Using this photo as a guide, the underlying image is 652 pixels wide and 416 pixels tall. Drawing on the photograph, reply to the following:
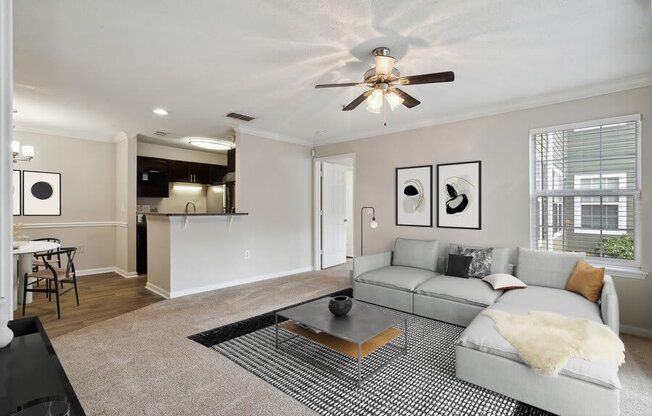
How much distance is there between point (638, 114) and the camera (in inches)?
124

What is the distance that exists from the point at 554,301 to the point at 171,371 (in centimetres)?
327

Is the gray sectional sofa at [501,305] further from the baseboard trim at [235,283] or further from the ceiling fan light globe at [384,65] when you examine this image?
the ceiling fan light globe at [384,65]

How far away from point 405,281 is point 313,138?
3204 millimetres

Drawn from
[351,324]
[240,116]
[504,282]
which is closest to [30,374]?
[351,324]

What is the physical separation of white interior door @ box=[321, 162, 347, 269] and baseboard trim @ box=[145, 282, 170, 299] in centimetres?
287

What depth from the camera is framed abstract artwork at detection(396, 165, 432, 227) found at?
4.63 metres

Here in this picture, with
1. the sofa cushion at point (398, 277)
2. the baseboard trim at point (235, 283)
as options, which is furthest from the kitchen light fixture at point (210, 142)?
the sofa cushion at point (398, 277)

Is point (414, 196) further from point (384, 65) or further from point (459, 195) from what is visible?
point (384, 65)

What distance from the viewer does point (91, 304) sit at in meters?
4.07

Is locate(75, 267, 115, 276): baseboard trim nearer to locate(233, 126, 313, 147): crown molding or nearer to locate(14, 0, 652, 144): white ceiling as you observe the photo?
locate(14, 0, 652, 144): white ceiling

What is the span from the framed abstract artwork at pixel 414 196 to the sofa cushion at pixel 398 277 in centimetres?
79

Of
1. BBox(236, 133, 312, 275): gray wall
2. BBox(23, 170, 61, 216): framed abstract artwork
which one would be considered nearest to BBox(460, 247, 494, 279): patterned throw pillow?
BBox(236, 133, 312, 275): gray wall

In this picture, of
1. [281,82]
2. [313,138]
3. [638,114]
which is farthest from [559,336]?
[313,138]

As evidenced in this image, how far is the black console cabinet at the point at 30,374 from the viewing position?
29.7 inches
